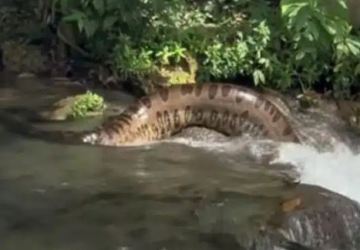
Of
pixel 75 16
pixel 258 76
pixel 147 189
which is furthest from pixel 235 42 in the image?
pixel 147 189

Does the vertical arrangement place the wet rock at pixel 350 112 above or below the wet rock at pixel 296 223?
above

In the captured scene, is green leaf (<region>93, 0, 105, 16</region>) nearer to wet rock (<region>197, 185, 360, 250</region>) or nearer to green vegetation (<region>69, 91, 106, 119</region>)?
green vegetation (<region>69, 91, 106, 119</region>)

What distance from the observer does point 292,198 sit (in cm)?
779

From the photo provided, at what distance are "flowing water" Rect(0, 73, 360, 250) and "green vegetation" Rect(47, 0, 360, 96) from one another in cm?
134

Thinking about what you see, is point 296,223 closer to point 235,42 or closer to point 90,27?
point 235,42

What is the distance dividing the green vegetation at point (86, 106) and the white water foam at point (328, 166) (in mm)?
1977

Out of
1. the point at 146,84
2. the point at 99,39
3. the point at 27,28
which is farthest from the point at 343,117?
the point at 27,28

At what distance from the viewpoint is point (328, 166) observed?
9344mm

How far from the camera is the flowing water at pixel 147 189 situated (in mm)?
6980

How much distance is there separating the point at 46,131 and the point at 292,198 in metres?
2.95

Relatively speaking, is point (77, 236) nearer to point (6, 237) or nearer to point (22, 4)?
point (6, 237)

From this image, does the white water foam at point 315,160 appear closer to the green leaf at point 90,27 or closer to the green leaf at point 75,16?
the green leaf at point 90,27

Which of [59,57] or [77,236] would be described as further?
[59,57]

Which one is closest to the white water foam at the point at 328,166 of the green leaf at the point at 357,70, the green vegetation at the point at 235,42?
the green leaf at the point at 357,70
